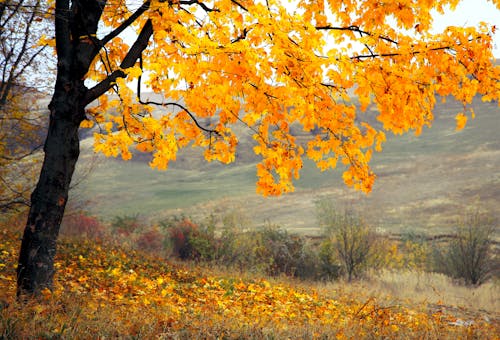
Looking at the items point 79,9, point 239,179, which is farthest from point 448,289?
point 239,179

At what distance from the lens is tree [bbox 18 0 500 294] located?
4.90 meters

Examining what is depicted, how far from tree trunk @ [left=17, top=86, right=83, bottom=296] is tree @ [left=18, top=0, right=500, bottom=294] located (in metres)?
0.01

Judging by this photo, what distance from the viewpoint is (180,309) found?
6484 millimetres

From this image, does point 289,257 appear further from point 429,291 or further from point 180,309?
point 180,309

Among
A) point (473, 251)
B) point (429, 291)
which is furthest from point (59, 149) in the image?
point (473, 251)

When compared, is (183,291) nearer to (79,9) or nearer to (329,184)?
(79,9)

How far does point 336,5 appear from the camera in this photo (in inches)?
270

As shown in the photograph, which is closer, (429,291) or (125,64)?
(125,64)

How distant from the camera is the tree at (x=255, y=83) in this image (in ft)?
16.1

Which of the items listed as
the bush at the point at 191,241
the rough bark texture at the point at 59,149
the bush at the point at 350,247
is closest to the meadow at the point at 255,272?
the rough bark texture at the point at 59,149

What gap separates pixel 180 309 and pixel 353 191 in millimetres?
63374

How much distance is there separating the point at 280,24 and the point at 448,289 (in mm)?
12890

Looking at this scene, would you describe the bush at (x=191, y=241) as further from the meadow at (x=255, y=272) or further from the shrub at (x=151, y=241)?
the shrub at (x=151, y=241)

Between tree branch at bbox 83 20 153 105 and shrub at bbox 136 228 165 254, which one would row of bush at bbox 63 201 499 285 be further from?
tree branch at bbox 83 20 153 105
